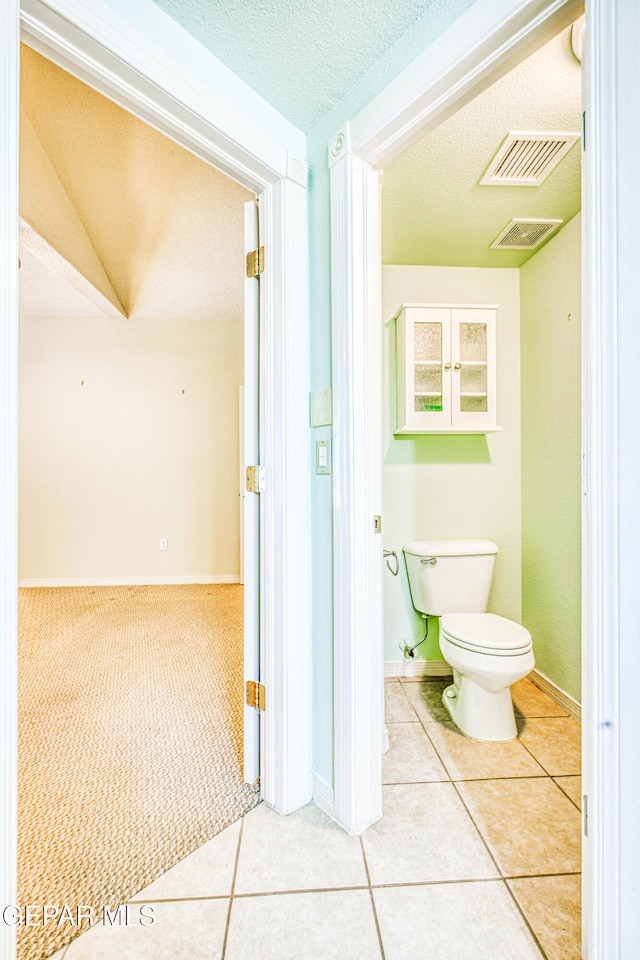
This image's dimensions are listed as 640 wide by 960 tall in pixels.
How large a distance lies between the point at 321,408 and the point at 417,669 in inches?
68.0

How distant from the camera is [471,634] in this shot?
180 centimetres

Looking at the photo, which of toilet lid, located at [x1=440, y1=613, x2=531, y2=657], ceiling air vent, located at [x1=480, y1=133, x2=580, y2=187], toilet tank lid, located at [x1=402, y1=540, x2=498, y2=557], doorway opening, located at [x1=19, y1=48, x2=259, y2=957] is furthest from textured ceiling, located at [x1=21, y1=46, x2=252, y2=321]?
toilet lid, located at [x1=440, y1=613, x2=531, y2=657]

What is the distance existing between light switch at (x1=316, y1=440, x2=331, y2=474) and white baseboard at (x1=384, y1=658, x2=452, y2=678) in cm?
149

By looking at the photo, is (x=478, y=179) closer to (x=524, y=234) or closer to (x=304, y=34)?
(x=524, y=234)

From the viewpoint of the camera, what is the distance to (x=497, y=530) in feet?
8.04

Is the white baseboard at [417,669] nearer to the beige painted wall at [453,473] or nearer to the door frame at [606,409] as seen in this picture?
the beige painted wall at [453,473]

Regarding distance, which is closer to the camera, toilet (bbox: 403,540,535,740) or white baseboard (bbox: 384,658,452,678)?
toilet (bbox: 403,540,535,740)

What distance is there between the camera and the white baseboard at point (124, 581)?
13.8ft

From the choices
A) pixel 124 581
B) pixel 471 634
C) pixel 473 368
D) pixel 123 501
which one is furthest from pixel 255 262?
pixel 124 581

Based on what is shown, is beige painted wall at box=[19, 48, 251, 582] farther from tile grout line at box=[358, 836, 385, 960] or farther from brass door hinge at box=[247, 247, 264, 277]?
tile grout line at box=[358, 836, 385, 960]

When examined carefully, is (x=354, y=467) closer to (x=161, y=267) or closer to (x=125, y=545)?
(x=161, y=267)

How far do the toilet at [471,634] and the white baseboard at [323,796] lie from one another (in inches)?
28.6

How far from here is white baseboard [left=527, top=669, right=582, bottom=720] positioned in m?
1.95

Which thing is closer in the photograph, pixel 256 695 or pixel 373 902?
pixel 373 902
